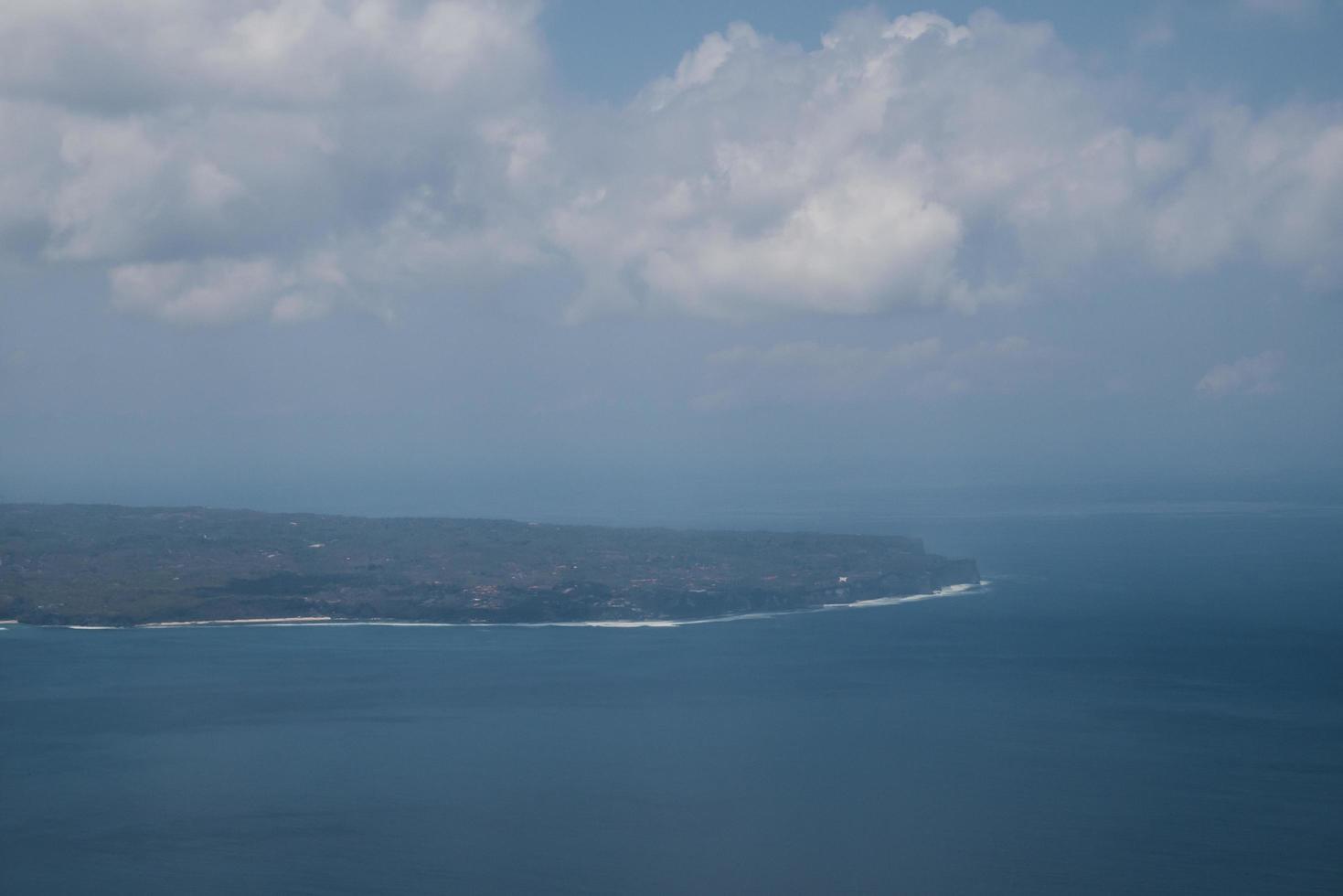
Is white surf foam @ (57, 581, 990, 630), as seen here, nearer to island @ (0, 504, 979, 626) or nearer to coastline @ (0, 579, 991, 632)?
coastline @ (0, 579, 991, 632)

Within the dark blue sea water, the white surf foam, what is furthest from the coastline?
the dark blue sea water

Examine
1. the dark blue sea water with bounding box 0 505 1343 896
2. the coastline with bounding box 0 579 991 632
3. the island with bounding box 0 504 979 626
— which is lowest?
the dark blue sea water with bounding box 0 505 1343 896

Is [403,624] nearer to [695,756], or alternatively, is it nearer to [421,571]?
[421,571]

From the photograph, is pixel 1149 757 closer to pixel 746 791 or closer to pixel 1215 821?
pixel 1215 821

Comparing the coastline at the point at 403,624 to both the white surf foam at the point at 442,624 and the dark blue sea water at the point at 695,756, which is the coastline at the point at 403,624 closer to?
the white surf foam at the point at 442,624

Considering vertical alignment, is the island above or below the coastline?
above

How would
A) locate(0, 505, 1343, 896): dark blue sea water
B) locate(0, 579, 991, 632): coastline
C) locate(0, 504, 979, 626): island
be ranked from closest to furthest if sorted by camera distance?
locate(0, 505, 1343, 896): dark blue sea water, locate(0, 579, 991, 632): coastline, locate(0, 504, 979, 626): island

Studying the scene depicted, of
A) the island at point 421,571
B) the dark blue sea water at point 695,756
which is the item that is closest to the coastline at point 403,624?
the island at point 421,571
